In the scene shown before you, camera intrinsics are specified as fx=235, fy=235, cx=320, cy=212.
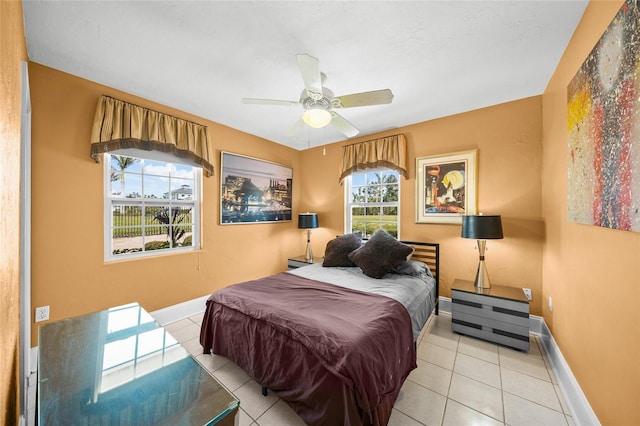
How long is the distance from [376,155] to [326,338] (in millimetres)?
2882

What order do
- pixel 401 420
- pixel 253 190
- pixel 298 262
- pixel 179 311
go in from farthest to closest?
pixel 298 262 → pixel 253 190 → pixel 179 311 → pixel 401 420

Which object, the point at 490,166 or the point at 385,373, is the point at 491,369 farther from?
the point at 490,166

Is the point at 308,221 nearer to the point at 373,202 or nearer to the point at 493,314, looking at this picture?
the point at 373,202

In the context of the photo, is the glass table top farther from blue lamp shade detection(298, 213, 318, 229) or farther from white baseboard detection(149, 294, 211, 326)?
blue lamp shade detection(298, 213, 318, 229)

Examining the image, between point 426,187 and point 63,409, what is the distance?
142 inches

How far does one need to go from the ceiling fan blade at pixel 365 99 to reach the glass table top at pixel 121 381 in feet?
6.60

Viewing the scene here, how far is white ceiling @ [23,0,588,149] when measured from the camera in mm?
1555

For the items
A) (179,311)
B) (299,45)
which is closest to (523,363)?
(299,45)

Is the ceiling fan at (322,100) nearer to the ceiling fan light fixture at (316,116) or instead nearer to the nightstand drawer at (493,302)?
the ceiling fan light fixture at (316,116)

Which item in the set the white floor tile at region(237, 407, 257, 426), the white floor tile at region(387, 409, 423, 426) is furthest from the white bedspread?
the white floor tile at region(237, 407, 257, 426)

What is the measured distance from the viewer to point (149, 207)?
9.23 feet

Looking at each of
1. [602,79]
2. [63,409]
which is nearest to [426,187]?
[602,79]

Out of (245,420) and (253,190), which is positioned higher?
(253,190)

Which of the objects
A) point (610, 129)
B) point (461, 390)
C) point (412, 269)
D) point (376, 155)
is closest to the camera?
point (610, 129)
